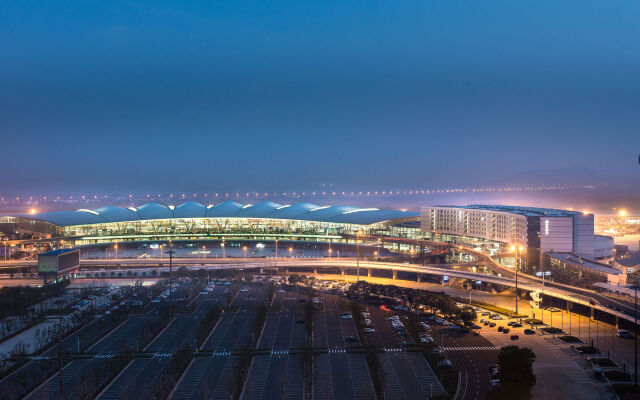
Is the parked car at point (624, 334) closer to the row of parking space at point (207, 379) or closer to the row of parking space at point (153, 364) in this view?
the row of parking space at point (207, 379)

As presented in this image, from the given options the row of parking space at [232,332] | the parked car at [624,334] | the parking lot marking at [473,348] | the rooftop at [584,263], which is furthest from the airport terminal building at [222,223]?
the parking lot marking at [473,348]

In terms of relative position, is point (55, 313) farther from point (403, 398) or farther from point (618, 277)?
point (618, 277)

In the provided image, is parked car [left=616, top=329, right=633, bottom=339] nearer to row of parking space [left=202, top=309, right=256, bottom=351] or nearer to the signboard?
row of parking space [left=202, top=309, right=256, bottom=351]

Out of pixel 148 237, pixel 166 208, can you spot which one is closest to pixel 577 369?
pixel 148 237

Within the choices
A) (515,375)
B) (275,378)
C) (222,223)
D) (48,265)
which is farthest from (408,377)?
(222,223)

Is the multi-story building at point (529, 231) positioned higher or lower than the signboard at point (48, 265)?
higher
